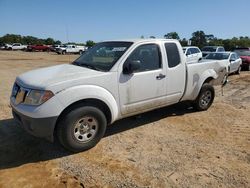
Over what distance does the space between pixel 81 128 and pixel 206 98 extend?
3796mm

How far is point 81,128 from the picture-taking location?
4297 millimetres

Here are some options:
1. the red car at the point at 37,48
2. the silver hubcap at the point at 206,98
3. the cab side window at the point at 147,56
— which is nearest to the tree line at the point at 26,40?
the red car at the point at 37,48

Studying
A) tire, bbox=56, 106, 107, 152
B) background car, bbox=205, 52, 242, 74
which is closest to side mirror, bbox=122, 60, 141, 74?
tire, bbox=56, 106, 107, 152

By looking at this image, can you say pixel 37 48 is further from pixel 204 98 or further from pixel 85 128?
pixel 85 128

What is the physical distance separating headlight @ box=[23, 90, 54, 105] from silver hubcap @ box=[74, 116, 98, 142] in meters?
0.65

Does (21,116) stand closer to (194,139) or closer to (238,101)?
(194,139)

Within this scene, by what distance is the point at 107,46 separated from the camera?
538cm

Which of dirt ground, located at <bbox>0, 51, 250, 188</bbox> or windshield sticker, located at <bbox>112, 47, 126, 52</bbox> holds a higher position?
windshield sticker, located at <bbox>112, 47, 126, 52</bbox>

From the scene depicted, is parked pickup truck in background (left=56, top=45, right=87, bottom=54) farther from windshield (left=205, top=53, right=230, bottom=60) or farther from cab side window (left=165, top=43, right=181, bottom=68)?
cab side window (left=165, top=43, right=181, bottom=68)

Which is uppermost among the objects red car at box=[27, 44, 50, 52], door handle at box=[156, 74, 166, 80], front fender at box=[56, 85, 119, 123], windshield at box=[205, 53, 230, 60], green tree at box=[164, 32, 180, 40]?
green tree at box=[164, 32, 180, 40]

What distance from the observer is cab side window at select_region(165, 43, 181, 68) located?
5.45 metres

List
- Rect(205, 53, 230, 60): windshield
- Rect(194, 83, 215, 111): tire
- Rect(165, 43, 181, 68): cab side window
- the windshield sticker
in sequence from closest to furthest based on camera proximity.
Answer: the windshield sticker, Rect(165, 43, 181, 68): cab side window, Rect(194, 83, 215, 111): tire, Rect(205, 53, 230, 60): windshield

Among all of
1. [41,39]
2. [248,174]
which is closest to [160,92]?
[248,174]

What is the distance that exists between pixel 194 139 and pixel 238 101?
153 inches
